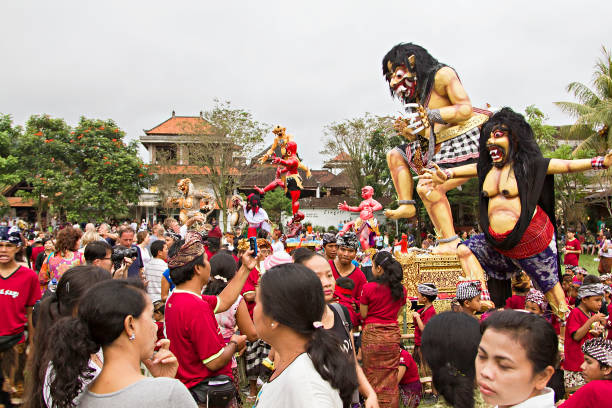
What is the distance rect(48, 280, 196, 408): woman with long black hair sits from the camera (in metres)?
1.75

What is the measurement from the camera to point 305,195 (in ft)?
126

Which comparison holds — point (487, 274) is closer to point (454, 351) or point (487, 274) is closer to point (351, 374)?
point (454, 351)

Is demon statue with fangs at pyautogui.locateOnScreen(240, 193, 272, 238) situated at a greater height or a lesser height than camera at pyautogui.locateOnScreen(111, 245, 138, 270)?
greater

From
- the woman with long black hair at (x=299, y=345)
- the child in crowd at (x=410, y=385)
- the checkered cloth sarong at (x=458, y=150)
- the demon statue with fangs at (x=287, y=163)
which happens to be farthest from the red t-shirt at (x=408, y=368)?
the demon statue with fangs at (x=287, y=163)

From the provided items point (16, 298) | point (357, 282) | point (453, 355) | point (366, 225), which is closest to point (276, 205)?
point (366, 225)

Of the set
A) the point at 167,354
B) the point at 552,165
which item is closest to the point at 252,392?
the point at 167,354

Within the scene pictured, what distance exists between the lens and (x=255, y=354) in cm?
477

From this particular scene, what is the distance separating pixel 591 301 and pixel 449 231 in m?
2.92

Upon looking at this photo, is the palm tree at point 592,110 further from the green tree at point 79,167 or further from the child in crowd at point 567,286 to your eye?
the green tree at point 79,167

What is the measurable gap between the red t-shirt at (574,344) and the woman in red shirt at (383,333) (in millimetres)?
1535

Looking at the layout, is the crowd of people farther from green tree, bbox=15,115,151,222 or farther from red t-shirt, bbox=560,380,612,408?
green tree, bbox=15,115,151,222

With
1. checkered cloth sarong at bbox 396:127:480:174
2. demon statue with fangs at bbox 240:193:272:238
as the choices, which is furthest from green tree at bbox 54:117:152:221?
checkered cloth sarong at bbox 396:127:480:174

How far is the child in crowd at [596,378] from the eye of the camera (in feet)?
7.52

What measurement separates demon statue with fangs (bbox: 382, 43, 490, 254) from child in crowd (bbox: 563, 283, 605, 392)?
270 centimetres
